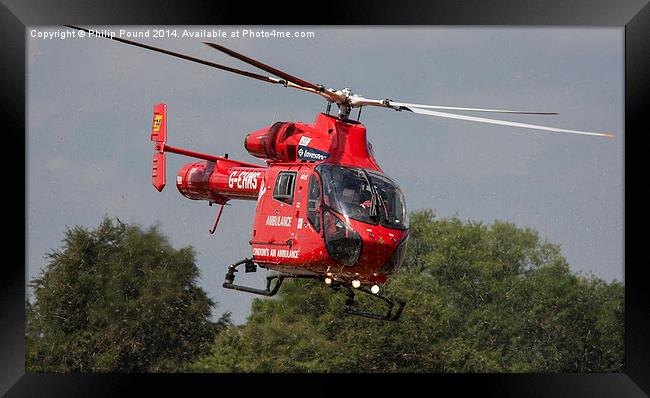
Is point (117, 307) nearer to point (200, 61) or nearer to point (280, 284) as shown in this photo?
point (280, 284)

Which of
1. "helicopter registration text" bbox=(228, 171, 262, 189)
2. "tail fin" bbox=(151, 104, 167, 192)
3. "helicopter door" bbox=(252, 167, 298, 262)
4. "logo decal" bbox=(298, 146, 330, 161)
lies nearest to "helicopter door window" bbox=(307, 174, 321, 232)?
"helicopter door" bbox=(252, 167, 298, 262)

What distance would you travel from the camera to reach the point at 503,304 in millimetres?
51281

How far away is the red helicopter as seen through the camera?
25188mm

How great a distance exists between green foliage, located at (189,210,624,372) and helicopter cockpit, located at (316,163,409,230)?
21418mm

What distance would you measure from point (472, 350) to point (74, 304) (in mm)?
11334

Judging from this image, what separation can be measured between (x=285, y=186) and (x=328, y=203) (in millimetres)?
1002

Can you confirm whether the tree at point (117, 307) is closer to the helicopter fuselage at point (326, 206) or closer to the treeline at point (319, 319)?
the treeline at point (319, 319)

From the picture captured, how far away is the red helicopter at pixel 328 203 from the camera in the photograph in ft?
82.6

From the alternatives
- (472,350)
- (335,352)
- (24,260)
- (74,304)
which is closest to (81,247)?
(74,304)

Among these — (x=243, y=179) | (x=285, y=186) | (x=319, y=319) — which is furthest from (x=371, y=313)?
(x=319, y=319)

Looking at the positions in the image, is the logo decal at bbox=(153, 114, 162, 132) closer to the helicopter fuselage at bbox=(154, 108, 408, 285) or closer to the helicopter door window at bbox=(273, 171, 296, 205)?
the helicopter fuselage at bbox=(154, 108, 408, 285)

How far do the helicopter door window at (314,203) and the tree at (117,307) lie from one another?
1738cm

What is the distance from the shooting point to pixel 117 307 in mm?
44312
